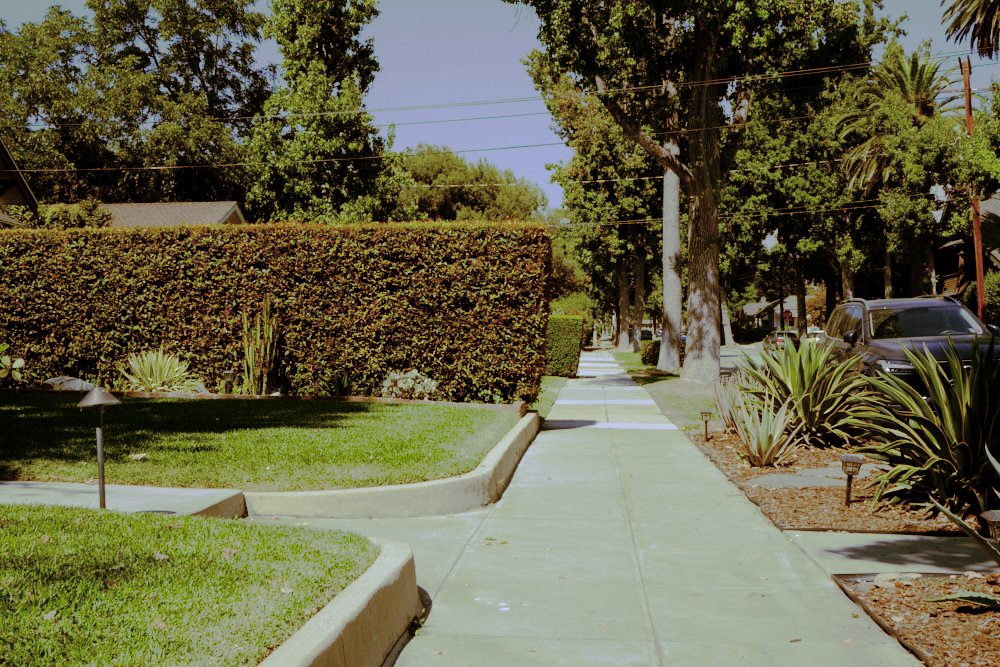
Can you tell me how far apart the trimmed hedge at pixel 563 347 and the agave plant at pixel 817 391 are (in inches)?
A: 643

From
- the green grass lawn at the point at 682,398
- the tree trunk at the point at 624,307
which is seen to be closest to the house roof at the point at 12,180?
the green grass lawn at the point at 682,398

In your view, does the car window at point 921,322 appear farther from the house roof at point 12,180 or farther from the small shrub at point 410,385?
the house roof at point 12,180

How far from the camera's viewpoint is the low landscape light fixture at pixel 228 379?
585 inches

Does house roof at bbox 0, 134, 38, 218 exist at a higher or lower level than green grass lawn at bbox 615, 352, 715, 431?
higher

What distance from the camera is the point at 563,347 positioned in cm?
2822

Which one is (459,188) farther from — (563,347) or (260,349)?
(260,349)

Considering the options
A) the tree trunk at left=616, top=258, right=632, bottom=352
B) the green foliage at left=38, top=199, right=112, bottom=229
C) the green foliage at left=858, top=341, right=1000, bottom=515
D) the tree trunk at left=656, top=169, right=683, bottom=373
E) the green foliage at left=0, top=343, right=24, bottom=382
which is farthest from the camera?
the tree trunk at left=616, top=258, right=632, bottom=352

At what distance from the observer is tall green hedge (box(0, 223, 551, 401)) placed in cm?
1421

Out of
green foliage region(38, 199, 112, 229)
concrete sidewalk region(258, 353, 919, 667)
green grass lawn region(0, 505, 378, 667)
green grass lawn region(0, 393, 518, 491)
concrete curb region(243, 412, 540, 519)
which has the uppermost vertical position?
green foliage region(38, 199, 112, 229)

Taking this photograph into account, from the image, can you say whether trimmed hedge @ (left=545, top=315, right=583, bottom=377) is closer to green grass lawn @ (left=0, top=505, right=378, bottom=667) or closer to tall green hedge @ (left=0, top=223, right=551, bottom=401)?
tall green hedge @ (left=0, top=223, right=551, bottom=401)

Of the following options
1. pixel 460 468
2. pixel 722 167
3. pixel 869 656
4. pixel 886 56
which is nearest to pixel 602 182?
pixel 886 56

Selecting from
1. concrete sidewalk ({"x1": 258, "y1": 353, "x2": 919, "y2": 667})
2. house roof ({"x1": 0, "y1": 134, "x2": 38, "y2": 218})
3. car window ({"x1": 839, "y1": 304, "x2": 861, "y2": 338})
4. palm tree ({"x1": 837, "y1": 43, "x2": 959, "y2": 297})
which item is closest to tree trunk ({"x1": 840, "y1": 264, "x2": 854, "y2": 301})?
palm tree ({"x1": 837, "y1": 43, "x2": 959, "y2": 297})

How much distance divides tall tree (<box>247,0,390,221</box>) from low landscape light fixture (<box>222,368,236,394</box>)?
61.9 ft

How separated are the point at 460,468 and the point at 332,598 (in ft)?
13.9
